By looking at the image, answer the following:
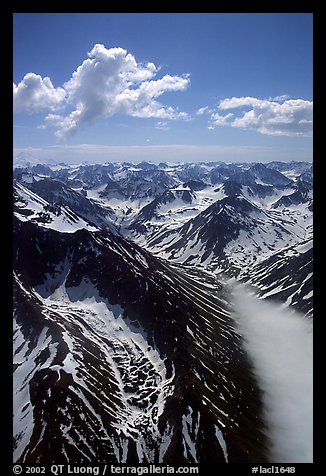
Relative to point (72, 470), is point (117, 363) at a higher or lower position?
lower

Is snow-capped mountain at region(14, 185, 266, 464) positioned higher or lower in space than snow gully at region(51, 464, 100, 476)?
lower

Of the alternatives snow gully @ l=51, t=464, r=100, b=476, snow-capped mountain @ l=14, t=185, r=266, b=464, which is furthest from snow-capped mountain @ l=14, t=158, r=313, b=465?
snow gully @ l=51, t=464, r=100, b=476

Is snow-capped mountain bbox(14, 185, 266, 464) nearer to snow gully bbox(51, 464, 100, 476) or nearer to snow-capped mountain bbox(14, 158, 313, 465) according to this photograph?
snow-capped mountain bbox(14, 158, 313, 465)

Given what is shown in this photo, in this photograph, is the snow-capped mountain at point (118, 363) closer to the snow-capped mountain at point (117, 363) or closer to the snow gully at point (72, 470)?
the snow-capped mountain at point (117, 363)

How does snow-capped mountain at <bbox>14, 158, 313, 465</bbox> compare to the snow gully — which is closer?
the snow gully

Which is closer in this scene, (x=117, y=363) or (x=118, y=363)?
(x=117, y=363)

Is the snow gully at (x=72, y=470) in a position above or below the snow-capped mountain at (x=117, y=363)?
above

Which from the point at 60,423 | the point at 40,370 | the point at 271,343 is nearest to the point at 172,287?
the point at 271,343

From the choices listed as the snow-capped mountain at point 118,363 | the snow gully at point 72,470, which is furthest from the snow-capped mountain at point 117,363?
the snow gully at point 72,470

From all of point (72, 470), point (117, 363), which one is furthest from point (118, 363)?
point (72, 470)

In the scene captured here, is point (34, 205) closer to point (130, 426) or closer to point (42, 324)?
point (42, 324)

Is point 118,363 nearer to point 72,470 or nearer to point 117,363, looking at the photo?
point 117,363
